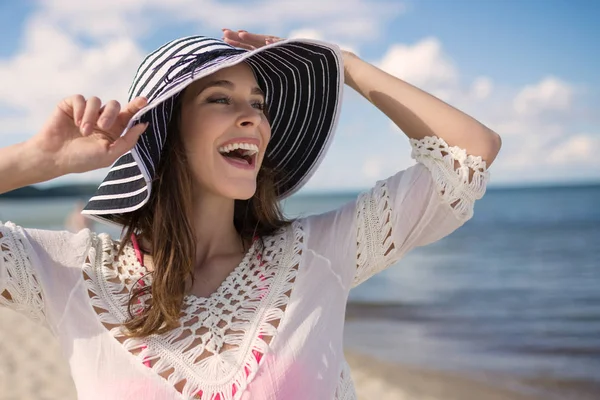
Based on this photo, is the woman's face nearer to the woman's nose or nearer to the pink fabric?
the woman's nose

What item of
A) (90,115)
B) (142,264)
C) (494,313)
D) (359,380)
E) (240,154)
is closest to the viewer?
(90,115)

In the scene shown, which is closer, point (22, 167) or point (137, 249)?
point (22, 167)

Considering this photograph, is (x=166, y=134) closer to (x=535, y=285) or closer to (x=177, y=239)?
(x=177, y=239)

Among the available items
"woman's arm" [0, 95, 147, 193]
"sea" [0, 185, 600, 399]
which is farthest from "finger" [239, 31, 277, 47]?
"woman's arm" [0, 95, 147, 193]

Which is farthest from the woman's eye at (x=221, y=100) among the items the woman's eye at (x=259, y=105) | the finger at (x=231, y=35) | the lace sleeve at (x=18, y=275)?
the lace sleeve at (x=18, y=275)

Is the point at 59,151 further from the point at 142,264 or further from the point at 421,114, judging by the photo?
the point at 421,114

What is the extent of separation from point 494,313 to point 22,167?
6.78m

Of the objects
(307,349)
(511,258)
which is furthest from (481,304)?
(307,349)

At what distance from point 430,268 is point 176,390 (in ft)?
31.9

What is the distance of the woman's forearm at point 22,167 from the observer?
5.76ft

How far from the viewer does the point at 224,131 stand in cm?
219

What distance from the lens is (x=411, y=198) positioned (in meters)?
2.16

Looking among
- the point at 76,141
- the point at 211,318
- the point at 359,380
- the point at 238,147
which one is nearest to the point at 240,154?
the point at 238,147

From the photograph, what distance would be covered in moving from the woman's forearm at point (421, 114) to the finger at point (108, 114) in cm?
90
